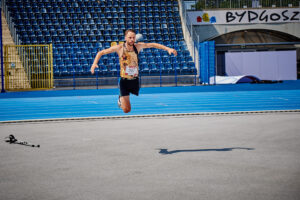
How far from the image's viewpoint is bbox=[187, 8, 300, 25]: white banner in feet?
98.6

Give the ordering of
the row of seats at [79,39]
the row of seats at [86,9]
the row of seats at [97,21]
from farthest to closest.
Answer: the row of seats at [86,9]
the row of seats at [97,21]
the row of seats at [79,39]

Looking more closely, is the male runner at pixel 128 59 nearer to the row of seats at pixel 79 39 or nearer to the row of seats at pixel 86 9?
the row of seats at pixel 79 39

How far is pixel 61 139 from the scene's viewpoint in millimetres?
6965

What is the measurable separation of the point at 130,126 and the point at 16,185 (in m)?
4.59

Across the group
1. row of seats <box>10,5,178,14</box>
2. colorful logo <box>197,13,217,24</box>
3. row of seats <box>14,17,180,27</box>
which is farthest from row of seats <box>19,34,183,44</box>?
colorful logo <box>197,13,217,24</box>

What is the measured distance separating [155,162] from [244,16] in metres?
27.3

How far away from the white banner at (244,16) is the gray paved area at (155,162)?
73.9ft

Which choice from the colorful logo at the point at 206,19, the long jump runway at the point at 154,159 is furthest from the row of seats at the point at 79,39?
the long jump runway at the point at 154,159

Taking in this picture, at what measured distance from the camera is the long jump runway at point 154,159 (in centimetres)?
377

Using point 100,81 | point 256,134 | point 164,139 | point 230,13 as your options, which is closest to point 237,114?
point 256,134

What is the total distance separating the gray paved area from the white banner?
22518 mm

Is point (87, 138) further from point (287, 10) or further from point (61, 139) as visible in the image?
point (287, 10)

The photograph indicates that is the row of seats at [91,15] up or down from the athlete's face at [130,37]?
up

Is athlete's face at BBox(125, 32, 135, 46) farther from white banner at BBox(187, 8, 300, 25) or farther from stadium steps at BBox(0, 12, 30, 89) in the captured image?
white banner at BBox(187, 8, 300, 25)
